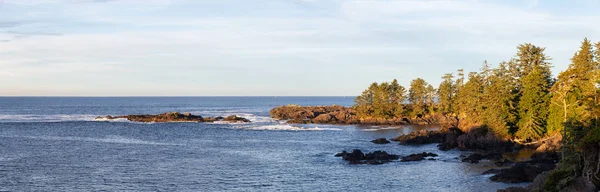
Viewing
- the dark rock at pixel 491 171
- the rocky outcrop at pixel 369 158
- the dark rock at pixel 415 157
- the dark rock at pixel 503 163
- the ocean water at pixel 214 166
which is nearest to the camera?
the ocean water at pixel 214 166

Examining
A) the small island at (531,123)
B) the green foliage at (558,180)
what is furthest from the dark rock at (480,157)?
the green foliage at (558,180)

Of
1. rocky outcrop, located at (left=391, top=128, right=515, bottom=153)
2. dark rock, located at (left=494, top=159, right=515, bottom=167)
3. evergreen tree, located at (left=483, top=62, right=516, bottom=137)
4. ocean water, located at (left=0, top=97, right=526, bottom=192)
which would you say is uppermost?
evergreen tree, located at (left=483, top=62, right=516, bottom=137)

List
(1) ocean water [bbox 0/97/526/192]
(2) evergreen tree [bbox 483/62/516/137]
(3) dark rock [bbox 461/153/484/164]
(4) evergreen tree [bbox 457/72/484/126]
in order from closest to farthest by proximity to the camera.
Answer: (1) ocean water [bbox 0/97/526/192] < (3) dark rock [bbox 461/153/484/164] < (2) evergreen tree [bbox 483/62/516/137] < (4) evergreen tree [bbox 457/72/484/126]

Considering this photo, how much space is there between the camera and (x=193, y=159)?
202 ft

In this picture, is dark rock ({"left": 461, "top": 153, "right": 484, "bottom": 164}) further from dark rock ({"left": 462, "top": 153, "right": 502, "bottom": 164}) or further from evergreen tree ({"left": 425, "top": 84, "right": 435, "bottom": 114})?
evergreen tree ({"left": 425, "top": 84, "right": 435, "bottom": 114})

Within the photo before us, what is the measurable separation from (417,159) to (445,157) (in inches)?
198

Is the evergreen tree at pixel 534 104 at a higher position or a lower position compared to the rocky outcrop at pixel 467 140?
higher

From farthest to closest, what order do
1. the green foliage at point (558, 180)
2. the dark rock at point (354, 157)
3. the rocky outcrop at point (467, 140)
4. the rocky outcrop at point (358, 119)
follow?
the rocky outcrop at point (358, 119), the rocky outcrop at point (467, 140), the dark rock at point (354, 157), the green foliage at point (558, 180)

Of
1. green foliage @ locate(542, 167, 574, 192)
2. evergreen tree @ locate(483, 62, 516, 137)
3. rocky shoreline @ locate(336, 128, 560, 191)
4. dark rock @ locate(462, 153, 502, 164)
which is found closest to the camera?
green foliage @ locate(542, 167, 574, 192)

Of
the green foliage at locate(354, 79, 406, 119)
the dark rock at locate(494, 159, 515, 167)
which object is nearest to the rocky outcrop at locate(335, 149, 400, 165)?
the dark rock at locate(494, 159, 515, 167)

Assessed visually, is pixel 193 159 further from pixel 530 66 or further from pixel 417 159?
pixel 530 66

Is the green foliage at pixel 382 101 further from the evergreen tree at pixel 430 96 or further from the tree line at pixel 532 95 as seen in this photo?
the tree line at pixel 532 95

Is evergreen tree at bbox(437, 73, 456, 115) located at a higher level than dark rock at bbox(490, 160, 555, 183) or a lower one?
higher

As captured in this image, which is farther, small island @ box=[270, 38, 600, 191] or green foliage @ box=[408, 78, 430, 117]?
green foliage @ box=[408, 78, 430, 117]
